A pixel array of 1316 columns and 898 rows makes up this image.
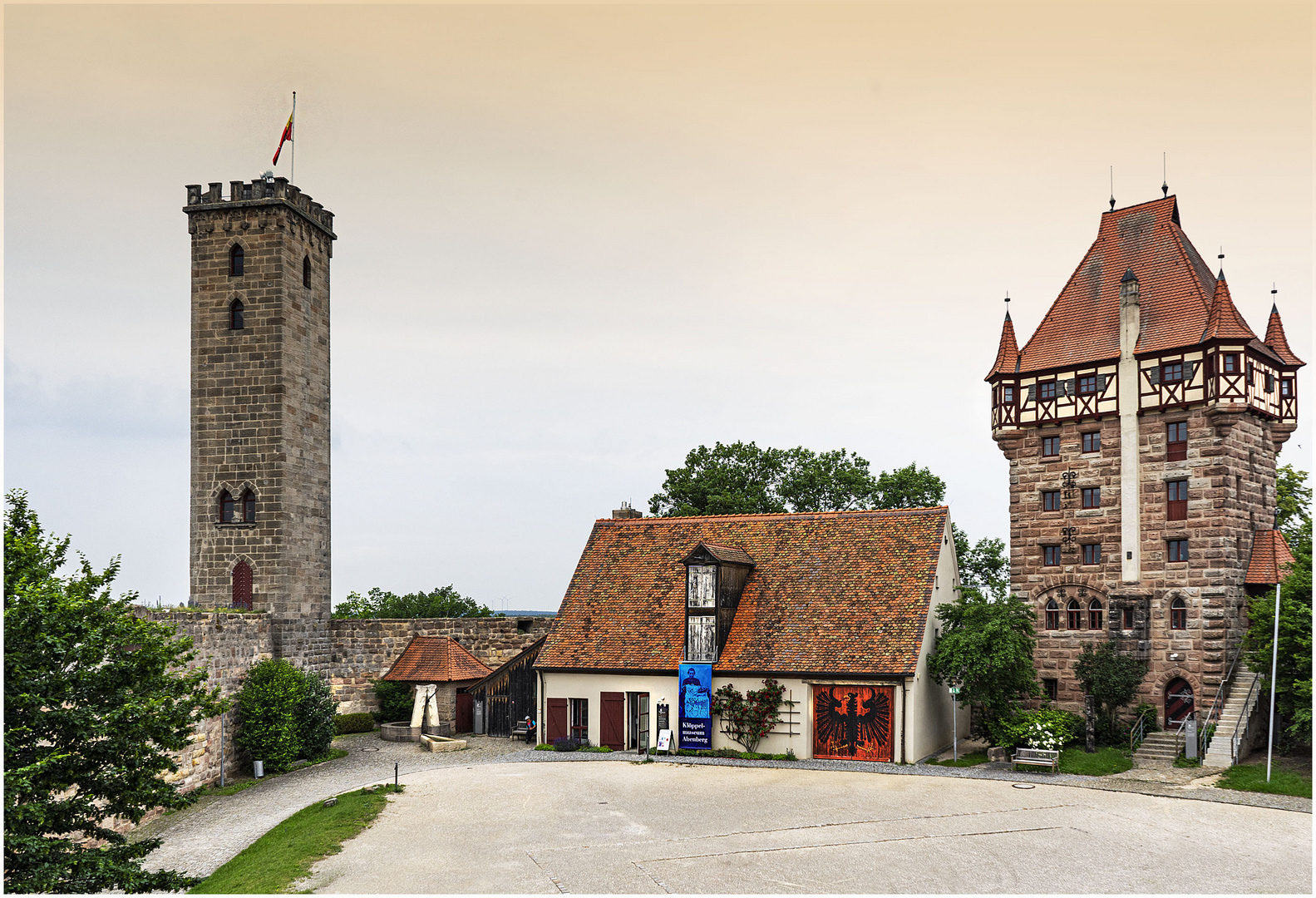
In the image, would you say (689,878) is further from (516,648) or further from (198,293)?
(198,293)

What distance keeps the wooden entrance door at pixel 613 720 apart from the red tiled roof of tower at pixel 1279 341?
917 inches

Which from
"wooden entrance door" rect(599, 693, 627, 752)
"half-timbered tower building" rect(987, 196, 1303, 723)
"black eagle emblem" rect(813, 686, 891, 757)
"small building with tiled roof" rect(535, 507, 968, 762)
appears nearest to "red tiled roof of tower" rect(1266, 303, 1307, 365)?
"half-timbered tower building" rect(987, 196, 1303, 723)

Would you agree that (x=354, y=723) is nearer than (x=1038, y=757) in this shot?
No

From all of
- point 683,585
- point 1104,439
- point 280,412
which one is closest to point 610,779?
point 683,585

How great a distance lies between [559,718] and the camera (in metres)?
33.2

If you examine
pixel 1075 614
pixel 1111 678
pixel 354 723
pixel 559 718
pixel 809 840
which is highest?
pixel 1075 614

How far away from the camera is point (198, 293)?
36.7m

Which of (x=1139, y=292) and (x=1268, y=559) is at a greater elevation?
(x=1139, y=292)

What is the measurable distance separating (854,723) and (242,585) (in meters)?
20.3

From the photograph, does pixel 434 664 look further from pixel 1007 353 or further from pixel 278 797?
pixel 1007 353

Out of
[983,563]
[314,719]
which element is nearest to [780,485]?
[983,563]

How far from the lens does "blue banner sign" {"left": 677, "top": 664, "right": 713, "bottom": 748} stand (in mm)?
31109

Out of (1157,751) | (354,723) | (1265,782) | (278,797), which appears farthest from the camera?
(354,723)

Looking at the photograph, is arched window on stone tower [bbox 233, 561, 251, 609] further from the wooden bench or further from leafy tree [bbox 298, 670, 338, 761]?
the wooden bench
